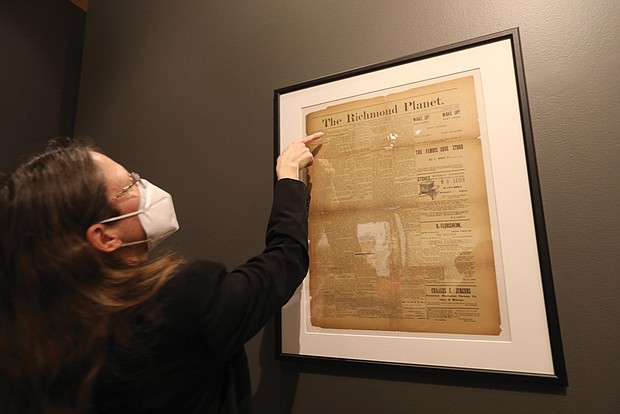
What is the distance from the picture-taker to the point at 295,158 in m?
0.97

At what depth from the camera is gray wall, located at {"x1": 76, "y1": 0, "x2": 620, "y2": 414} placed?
77cm

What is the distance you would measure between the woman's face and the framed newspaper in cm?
43

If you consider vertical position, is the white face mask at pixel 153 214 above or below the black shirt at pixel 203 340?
above

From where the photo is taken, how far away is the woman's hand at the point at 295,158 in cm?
93

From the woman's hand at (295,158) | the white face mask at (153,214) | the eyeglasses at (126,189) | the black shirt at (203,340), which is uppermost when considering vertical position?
the woman's hand at (295,158)

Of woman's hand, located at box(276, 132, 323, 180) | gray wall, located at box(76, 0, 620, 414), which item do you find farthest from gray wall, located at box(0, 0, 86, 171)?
woman's hand, located at box(276, 132, 323, 180)

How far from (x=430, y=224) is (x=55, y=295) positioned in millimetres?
739

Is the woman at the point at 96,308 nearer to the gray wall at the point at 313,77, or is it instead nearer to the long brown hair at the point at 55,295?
the long brown hair at the point at 55,295

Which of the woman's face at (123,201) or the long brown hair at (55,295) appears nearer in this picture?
the long brown hair at (55,295)

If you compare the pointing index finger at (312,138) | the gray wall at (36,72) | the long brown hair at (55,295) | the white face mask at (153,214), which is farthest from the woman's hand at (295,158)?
the gray wall at (36,72)

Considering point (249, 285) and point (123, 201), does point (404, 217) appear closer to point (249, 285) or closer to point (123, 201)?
point (249, 285)

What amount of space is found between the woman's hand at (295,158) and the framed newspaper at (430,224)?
4 centimetres

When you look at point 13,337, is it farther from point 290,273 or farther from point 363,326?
point 363,326

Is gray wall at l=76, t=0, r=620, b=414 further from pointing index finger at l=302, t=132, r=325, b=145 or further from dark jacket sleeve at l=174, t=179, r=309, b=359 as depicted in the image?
dark jacket sleeve at l=174, t=179, r=309, b=359
